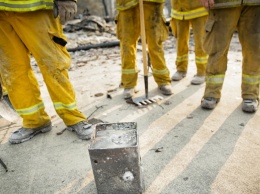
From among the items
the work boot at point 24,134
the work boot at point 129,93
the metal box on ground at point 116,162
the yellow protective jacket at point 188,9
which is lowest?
the work boot at point 24,134

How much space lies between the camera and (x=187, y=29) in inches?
151

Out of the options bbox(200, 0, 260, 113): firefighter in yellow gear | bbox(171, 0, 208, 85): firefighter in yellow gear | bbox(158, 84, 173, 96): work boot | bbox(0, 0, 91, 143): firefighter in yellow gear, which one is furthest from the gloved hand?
bbox(171, 0, 208, 85): firefighter in yellow gear

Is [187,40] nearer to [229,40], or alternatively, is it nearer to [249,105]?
[229,40]

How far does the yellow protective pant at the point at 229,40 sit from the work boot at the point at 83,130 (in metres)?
1.54

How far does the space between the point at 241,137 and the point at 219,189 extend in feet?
2.62

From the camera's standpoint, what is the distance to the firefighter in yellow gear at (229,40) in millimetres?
2588

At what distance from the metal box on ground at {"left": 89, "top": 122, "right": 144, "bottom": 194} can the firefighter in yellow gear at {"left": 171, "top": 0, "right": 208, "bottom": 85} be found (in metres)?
2.32

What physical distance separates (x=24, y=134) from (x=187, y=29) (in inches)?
112

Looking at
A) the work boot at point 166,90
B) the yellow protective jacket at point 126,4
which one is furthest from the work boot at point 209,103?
the yellow protective jacket at point 126,4

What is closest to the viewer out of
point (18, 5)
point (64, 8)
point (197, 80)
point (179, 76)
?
point (18, 5)

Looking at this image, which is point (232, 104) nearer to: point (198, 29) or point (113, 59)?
point (198, 29)

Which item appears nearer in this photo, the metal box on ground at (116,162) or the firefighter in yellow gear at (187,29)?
the metal box on ground at (116,162)

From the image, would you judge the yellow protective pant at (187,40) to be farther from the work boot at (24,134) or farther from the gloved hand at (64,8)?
the work boot at (24,134)

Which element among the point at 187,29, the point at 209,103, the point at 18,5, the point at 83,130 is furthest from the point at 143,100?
the point at 18,5
